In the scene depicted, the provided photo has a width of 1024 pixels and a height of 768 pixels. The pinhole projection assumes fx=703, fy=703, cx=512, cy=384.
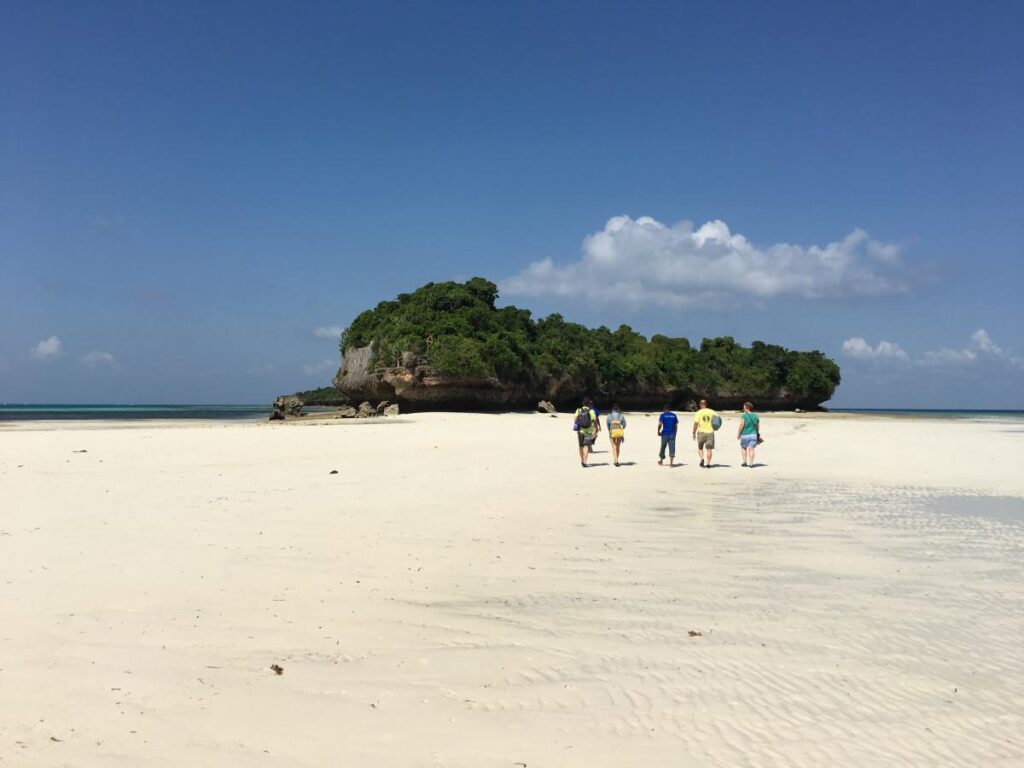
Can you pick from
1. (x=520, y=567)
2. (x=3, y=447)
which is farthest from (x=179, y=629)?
(x=3, y=447)

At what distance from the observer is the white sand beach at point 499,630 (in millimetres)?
3422

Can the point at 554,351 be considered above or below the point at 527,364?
above

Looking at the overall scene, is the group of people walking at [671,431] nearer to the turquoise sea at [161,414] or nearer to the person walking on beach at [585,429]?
the person walking on beach at [585,429]

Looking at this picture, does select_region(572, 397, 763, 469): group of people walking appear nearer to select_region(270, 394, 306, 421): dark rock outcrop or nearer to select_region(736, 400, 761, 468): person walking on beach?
select_region(736, 400, 761, 468): person walking on beach

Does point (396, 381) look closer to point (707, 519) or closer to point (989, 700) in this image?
point (707, 519)

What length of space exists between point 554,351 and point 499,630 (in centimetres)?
5238

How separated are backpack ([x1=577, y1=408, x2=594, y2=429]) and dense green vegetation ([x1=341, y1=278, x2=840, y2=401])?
29.3 meters

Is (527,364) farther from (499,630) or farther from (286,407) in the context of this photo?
(499,630)

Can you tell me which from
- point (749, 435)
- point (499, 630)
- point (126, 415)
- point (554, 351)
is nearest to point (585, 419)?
point (749, 435)

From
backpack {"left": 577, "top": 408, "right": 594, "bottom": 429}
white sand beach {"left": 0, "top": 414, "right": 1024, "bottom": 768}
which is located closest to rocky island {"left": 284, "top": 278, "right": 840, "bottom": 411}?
backpack {"left": 577, "top": 408, "right": 594, "bottom": 429}

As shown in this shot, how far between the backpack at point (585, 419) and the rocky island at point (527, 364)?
1154 inches

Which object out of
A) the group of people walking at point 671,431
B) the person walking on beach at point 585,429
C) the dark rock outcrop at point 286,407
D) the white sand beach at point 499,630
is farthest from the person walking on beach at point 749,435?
the dark rock outcrop at point 286,407

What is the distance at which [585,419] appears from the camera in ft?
53.5

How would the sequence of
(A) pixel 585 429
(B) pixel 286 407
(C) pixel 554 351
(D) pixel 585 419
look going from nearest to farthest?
(A) pixel 585 429 < (D) pixel 585 419 < (B) pixel 286 407 < (C) pixel 554 351
